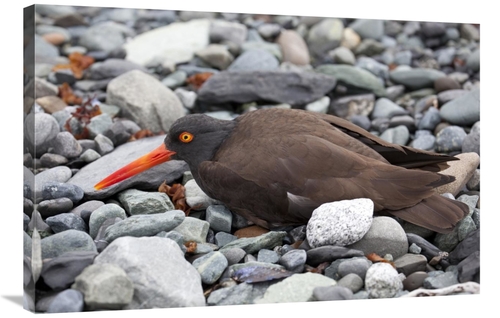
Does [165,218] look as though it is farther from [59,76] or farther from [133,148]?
[59,76]

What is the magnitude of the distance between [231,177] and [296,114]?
92cm

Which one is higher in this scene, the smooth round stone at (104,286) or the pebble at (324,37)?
the pebble at (324,37)

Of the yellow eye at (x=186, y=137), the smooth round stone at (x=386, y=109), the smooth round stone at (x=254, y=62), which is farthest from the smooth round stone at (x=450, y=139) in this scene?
the yellow eye at (x=186, y=137)

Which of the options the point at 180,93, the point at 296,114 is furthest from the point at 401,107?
the point at 296,114

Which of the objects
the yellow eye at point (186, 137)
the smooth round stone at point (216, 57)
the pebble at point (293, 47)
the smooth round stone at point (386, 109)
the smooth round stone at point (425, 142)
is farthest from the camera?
the pebble at point (293, 47)

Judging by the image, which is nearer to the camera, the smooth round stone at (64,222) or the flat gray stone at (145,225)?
the flat gray stone at (145,225)

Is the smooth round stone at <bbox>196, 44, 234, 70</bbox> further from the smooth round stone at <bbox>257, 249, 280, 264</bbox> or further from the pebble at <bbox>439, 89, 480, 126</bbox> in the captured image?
the smooth round stone at <bbox>257, 249, 280, 264</bbox>

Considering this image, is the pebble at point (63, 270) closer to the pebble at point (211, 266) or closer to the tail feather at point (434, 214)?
the pebble at point (211, 266)

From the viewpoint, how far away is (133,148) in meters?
7.52

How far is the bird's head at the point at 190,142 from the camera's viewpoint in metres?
6.36

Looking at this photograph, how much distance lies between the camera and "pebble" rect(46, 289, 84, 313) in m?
4.86

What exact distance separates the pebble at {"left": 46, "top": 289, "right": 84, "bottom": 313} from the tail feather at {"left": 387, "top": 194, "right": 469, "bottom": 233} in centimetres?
260

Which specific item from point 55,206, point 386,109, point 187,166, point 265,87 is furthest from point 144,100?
point 386,109

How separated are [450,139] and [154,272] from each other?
4216mm
